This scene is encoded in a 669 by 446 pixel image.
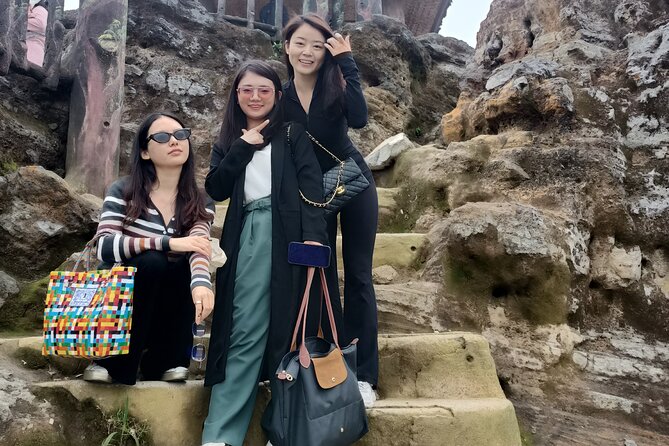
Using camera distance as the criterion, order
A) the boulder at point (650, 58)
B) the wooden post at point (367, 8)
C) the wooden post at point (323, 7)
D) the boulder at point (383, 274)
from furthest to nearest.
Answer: the wooden post at point (367, 8) → the wooden post at point (323, 7) → the boulder at point (650, 58) → the boulder at point (383, 274)

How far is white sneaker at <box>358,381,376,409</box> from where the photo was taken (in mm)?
2264

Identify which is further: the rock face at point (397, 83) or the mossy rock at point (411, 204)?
the rock face at point (397, 83)

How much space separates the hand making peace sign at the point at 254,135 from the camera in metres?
2.25

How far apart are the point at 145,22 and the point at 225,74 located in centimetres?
130

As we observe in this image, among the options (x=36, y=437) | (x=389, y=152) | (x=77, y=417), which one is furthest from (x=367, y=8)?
(x=36, y=437)

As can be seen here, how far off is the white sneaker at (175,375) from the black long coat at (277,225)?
9.7 inches

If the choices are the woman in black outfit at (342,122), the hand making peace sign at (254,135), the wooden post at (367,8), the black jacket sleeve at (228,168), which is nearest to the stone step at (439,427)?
the woman in black outfit at (342,122)

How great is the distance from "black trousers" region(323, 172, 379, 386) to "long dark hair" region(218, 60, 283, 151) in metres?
0.51

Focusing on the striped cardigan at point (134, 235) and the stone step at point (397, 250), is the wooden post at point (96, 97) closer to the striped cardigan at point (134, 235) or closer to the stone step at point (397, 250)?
the stone step at point (397, 250)

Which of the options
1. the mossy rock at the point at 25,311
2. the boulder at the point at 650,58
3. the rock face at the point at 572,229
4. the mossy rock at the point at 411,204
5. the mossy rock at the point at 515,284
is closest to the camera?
the rock face at the point at 572,229

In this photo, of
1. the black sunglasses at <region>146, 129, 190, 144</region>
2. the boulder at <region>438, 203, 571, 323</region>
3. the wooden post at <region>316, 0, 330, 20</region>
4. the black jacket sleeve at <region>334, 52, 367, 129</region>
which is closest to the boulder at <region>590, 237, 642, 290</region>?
the boulder at <region>438, 203, 571, 323</region>

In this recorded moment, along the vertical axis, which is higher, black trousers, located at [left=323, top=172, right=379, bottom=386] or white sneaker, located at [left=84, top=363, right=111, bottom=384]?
black trousers, located at [left=323, top=172, right=379, bottom=386]

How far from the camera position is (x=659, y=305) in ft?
10.6

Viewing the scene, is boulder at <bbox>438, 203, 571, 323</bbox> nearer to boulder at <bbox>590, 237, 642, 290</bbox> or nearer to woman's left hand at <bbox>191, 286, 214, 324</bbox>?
boulder at <bbox>590, 237, 642, 290</bbox>
